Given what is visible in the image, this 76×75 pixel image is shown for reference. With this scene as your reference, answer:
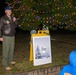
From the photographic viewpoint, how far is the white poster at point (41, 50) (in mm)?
7910

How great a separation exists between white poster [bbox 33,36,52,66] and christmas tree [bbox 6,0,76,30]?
→ 698 centimetres

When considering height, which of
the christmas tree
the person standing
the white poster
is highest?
the christmas tree

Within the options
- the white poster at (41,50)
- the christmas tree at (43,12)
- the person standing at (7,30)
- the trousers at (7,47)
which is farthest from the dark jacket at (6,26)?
the christmas tree at (43,12)

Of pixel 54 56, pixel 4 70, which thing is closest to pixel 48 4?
pixel 54 56

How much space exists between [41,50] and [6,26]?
157cm

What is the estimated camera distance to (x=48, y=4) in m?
16.1

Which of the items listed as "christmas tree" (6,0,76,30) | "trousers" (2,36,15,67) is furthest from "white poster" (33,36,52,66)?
"christmas tree" (6,0,76,30)

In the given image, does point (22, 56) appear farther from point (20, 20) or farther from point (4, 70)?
point (20, 20)

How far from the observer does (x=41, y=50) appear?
26.5 ft

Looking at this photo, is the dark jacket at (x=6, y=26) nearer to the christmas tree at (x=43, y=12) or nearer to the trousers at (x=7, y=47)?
the trousers at (x=7, y=47)

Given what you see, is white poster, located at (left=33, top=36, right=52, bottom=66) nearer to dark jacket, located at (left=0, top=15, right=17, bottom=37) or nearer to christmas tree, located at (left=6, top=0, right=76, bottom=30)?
dark jacket, located at (left=0, top=15, right=17, bottom=37)

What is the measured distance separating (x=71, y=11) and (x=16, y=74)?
9552mm

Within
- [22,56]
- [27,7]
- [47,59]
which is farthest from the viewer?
[27,7]

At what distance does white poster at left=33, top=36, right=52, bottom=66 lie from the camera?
7.91 meters
